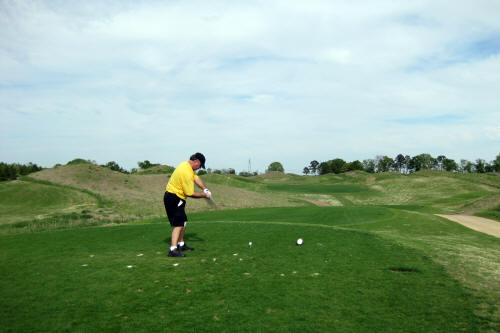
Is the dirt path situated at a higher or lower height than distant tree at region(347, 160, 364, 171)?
lower

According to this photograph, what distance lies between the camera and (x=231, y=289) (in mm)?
5820

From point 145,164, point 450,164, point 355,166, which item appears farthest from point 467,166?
point 145,164

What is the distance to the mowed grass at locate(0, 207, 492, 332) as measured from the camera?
459 cm

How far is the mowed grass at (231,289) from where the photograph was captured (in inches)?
181

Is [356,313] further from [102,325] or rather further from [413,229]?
[413,229]

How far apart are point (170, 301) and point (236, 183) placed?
78074 mm

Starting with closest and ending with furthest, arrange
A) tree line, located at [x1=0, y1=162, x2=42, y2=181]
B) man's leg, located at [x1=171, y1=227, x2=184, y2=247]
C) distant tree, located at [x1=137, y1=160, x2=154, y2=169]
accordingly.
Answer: man's leg, located at [x1=171, y1=227, x2=184, y2=247], tree line, located at [x1=0, y1=162, x2=42, y2=181], distant tree, located at [x1=137, y1=160, x2=154, y2=169]

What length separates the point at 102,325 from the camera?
4410 mm

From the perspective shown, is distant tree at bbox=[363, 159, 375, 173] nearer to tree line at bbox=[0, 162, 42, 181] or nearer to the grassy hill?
the grassy hill

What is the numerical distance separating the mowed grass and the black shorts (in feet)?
2.97

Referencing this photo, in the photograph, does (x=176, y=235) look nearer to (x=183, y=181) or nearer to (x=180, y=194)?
(x=180, y=194)

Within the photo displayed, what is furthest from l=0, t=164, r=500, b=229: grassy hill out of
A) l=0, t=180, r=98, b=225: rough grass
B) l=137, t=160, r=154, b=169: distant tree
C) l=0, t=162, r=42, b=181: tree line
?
l=137, t=160, r=154, b=169: distant tree

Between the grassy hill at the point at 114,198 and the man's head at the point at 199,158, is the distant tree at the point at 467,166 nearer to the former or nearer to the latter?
the grassy hill at the point at 114,198

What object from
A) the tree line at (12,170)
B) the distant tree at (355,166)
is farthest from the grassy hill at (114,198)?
the distant tree at (355,166)
